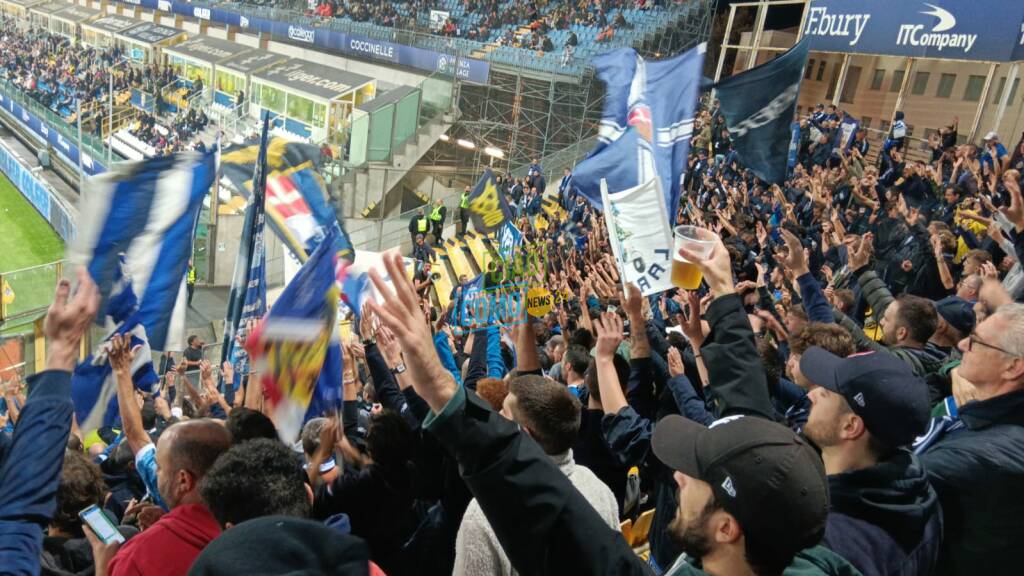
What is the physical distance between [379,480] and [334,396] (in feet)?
3.54

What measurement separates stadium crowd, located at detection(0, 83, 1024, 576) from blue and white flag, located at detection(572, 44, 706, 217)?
42.2 inches

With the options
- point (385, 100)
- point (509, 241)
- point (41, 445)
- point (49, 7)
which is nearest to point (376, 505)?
point (41, 445)

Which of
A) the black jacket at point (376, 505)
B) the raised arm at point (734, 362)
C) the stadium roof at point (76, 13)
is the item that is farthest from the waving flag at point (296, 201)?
the stadium roof at point (76, 13)

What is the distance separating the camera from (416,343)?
1.47 meters

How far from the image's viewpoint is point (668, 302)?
7.03 metres

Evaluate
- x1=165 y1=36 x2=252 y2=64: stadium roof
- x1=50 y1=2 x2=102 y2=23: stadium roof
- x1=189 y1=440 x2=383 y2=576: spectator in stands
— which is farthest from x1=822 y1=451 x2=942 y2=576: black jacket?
x1=50 y1=2 x2=102 y2=23: stadium roof

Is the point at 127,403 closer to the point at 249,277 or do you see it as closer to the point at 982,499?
the point at 249,277

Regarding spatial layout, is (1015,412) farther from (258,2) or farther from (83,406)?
(258,2)

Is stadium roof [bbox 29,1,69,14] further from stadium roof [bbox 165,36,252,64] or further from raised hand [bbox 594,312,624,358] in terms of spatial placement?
A: raised hand [bbox 594,312,624,358]

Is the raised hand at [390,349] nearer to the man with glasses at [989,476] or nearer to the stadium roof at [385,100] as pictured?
the man with glasses at [989,476]

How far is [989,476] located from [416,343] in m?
1.76

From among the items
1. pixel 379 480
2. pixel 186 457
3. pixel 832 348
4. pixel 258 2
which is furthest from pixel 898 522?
pixel 258 2

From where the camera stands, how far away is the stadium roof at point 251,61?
2948cm

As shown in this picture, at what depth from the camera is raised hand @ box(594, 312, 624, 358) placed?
2873 mm
